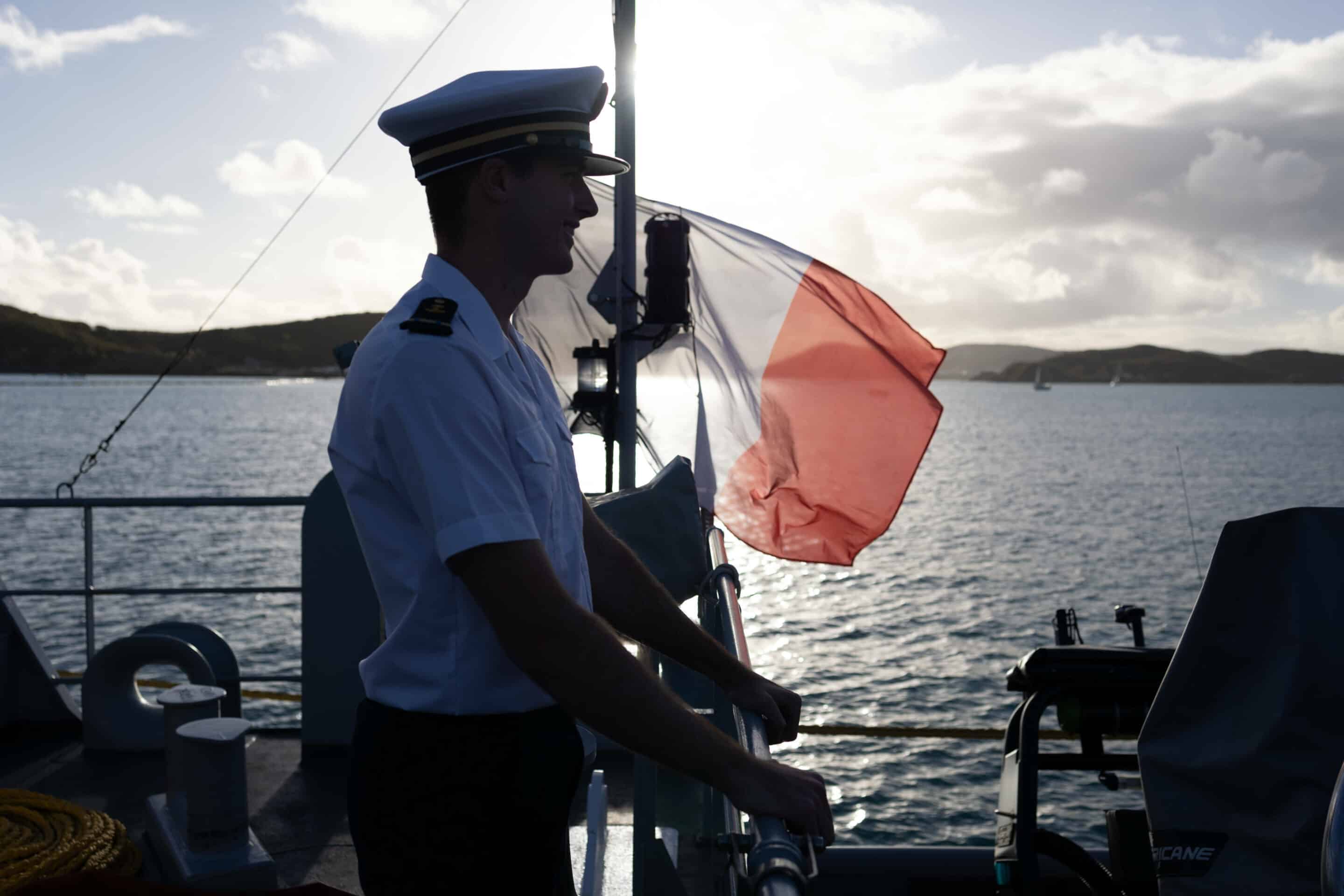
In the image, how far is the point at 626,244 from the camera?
206 inches

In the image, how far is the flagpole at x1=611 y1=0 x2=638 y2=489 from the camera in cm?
500

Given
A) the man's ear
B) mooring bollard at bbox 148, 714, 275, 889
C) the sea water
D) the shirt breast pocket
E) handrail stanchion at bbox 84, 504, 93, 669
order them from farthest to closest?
the sea water < handrail stanchion at bbox 84, 504, 93, 669 < mooring bollard at bbox 148, 714, 275, 889 < the man's ear < the shirt breast pocket

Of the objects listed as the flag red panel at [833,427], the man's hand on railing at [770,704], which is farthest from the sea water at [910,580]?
the man's hand on railing at [770,704]

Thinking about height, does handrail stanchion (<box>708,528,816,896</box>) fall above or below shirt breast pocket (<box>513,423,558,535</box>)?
below

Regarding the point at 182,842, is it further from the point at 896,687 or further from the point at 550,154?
the point at 896,687

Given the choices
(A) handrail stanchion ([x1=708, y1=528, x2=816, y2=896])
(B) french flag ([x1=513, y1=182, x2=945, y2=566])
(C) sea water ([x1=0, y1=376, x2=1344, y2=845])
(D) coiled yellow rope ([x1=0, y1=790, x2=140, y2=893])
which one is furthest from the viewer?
(C) sea water ([x1=0, y1=376, x2=1344, y2=845])

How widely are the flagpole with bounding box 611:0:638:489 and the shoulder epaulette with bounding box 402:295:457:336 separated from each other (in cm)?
344

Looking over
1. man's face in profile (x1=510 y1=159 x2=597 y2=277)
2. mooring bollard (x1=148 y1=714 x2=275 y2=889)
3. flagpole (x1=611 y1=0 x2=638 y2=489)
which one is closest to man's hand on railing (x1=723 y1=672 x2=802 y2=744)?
man's face in profile (x1=510 y1=159 x2=597 y2=277)

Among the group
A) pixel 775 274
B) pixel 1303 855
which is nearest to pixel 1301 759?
pixel 1303 855

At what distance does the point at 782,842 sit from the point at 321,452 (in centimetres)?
9300

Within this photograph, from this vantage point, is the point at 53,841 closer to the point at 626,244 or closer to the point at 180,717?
the point at 180,717

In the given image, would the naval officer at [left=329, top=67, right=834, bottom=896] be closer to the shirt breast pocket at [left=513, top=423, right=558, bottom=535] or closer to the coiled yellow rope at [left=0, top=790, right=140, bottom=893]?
the shirt breast pocket at [left=513, top=423, right=558, bottom=535]

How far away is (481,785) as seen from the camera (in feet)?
5.19

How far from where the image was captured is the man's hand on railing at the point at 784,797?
125 cm
